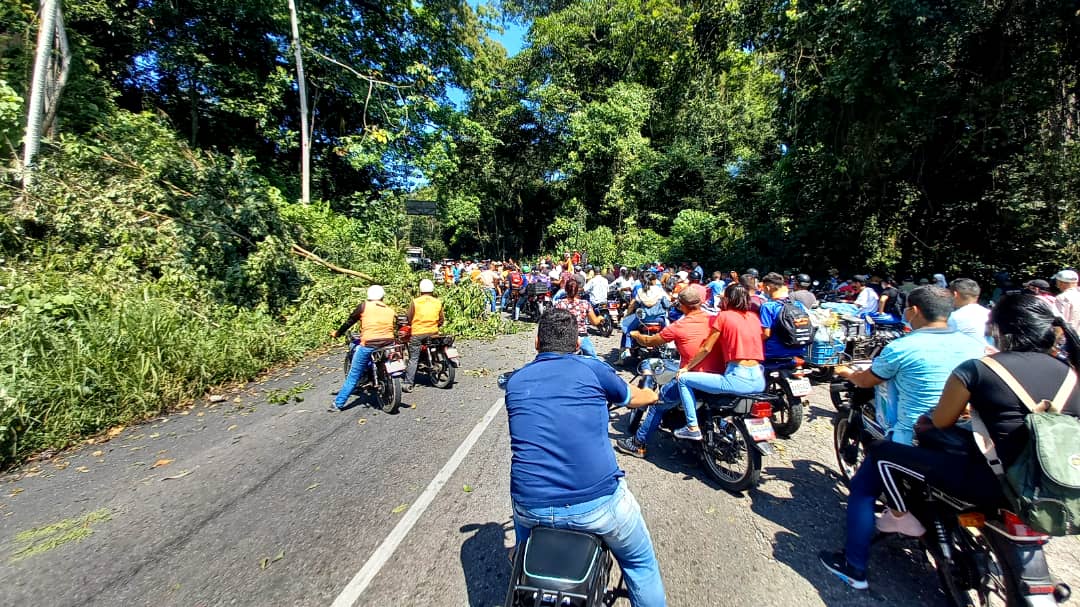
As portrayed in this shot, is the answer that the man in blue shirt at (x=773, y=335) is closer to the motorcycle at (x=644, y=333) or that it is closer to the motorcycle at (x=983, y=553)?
the motorcycle at (x=644, y=333)

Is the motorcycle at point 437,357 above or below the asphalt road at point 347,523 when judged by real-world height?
above

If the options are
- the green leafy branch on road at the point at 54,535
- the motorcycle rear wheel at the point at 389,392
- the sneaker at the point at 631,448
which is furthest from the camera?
the motorcycle rear wheel at the point at 389,392

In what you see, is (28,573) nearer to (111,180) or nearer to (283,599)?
(283,599)

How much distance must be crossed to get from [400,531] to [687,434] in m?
2.57

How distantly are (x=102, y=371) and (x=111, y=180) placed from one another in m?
5.16

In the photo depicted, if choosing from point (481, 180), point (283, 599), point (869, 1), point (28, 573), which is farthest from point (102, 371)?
point (481, 180)

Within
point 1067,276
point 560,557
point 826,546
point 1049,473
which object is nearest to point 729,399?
point 826,546

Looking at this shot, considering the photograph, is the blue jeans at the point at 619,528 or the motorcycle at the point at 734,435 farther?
the motorcycle at the point at 734,435

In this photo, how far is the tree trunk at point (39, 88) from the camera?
25.5 feet

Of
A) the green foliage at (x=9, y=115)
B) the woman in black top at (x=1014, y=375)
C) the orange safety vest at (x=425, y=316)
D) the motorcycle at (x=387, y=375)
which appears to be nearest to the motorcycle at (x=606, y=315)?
the orange safety vest at (x=425, y=316)

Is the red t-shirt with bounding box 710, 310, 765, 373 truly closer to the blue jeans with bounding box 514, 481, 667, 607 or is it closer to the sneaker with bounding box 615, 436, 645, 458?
the sneaker with bounding box 615, 436, 645, 458

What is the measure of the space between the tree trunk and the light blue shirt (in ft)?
40.6

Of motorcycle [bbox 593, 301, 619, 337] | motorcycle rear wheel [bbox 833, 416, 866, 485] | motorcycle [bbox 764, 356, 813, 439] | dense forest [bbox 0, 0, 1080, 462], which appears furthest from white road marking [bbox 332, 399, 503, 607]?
motorcycle [bbox 593, 301, 619, 337]

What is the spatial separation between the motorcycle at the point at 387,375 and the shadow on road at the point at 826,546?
442 centimetres
